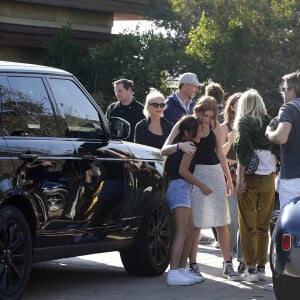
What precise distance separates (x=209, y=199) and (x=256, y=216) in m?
0.55

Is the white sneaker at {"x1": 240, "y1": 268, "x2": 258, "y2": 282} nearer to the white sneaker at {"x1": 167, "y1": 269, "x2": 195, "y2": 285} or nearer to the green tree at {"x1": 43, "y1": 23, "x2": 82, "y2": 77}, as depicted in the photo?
the white sneaker at {"x1": 167, "y1": 269, "x2": 195, "y2": 285}

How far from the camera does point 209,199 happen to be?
9.77 meters

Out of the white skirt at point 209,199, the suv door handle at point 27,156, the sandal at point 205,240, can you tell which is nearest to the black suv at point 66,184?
the suv door handle at point 27,156

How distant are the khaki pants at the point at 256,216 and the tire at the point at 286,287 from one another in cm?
225

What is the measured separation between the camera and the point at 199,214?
9.77 m

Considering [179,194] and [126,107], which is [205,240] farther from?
[179,194]

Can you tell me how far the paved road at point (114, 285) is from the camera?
8.90m

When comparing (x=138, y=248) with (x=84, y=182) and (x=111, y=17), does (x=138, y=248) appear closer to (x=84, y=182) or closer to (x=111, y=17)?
(x=84, y=182)

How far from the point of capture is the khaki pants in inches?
390

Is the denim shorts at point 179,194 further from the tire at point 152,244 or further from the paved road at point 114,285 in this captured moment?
the paved road at point 114,285

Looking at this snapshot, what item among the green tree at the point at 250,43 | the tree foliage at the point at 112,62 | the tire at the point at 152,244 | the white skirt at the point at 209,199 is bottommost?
the tire at the point at 152,244

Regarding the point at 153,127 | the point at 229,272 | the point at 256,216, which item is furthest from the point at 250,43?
the point at 229,272

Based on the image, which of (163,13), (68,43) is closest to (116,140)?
(68,43)

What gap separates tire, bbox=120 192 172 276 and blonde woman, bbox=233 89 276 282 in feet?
2.40
